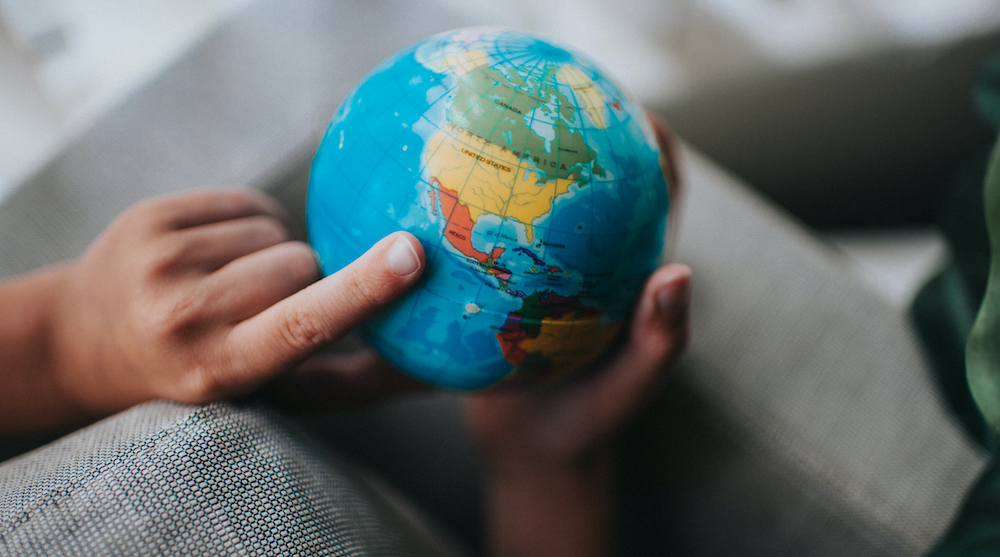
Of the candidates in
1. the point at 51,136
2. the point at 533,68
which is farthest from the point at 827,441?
the point at 51,136

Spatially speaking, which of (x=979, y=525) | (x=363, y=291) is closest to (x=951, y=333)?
(x=979, y=525)

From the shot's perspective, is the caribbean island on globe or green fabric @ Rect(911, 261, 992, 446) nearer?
the caribbean island on globe

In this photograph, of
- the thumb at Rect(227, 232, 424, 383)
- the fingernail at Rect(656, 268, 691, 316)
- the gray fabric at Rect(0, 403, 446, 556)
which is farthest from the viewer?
the fingernail at Rect(656, 268, 691, 316)

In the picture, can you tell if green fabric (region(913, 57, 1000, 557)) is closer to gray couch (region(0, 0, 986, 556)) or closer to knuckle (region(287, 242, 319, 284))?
gray couch (region(0, 0, 986, 556))

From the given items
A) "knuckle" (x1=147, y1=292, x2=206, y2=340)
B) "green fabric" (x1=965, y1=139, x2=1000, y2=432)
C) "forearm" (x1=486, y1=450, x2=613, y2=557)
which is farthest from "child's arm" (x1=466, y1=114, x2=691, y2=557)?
"knuckle" (x1=147, y1=292, x2=206, y2=340)

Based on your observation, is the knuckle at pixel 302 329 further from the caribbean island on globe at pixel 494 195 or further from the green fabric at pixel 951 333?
the green fabric at pixel 951 333

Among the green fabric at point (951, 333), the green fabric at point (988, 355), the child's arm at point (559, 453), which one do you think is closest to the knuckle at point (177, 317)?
the child's arm at point (559, 453)

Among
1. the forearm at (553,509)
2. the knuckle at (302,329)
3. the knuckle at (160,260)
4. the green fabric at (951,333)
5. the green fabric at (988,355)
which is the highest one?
the knuckle at (160,260)

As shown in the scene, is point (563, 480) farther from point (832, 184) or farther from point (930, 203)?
point (930, 203)
